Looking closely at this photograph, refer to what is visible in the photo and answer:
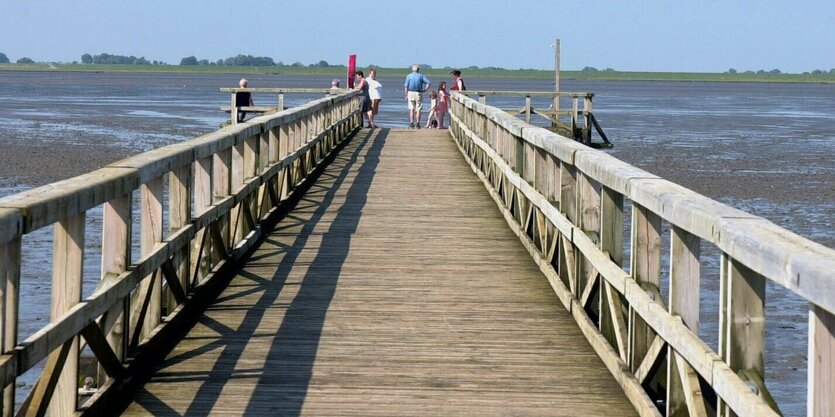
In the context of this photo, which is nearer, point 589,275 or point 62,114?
point 589,275

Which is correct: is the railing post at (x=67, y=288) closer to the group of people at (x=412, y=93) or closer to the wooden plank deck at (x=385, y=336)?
the wooden plank deck at (x=385, y=336)

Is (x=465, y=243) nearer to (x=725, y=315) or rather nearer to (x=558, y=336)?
(x=558, y=336)

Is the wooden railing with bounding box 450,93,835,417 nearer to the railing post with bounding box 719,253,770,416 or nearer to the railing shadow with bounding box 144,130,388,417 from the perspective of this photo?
the railing post with bounding box 719,253,770,416

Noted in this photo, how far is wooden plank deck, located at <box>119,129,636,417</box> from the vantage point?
5.89 m

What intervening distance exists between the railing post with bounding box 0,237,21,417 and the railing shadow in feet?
4.32

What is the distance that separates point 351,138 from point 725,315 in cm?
2176

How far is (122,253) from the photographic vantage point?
5.93 metres

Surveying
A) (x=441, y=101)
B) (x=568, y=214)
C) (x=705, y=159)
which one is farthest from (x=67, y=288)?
(x=705, y=159)

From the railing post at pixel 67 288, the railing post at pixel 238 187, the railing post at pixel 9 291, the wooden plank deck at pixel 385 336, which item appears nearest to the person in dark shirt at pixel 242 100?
the wooden plank deck at pixel 385 336

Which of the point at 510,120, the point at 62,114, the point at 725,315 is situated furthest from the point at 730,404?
the point at 62,114

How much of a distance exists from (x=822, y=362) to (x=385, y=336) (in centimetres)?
392

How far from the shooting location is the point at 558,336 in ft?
23.9

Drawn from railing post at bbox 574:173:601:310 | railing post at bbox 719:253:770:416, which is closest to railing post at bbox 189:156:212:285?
railing post at bbox 574:173:601:310

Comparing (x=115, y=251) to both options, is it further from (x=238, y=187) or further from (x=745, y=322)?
(x=238, y=187)
